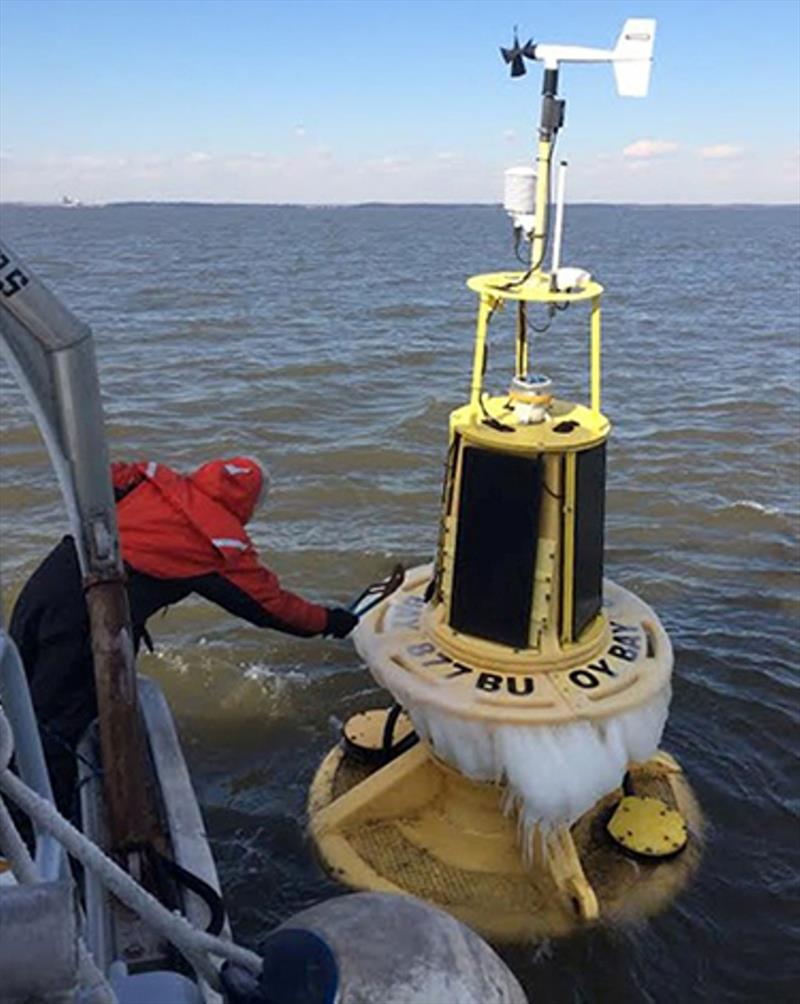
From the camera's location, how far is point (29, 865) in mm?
1926

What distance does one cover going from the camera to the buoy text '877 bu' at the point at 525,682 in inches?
201

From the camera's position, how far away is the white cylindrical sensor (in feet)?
17.4

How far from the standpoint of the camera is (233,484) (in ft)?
15.8

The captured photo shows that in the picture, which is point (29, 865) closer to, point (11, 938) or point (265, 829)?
point (11, 938)

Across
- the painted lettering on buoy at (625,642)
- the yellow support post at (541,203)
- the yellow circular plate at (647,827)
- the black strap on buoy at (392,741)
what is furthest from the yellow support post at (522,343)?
the yellow circular plate at (647,827)

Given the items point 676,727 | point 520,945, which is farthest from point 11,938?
point 676,727

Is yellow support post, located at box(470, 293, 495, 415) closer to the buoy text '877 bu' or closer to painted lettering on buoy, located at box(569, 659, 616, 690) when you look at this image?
the buoy text '877 bu'

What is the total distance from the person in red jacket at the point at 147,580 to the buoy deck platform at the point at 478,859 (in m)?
1.28

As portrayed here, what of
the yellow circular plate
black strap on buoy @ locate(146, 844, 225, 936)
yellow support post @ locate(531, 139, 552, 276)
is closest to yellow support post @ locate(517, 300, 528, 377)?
yellow support post @ locate(531, 139, 552, 276)

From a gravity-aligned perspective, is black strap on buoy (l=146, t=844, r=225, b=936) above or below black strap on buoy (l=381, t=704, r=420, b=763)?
above

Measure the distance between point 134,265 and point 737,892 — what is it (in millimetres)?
47513

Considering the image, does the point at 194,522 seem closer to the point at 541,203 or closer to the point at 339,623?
the point at 339,623

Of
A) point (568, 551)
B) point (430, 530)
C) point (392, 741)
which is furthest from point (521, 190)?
point (430, 530)

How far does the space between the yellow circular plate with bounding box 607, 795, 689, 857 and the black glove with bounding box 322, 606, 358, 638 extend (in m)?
1.79
